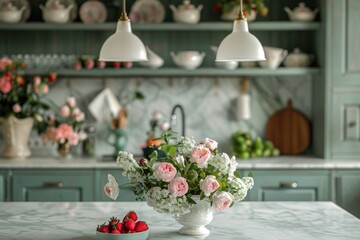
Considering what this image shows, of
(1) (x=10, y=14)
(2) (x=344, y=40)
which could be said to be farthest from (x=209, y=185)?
(1) (x=10, y=14)

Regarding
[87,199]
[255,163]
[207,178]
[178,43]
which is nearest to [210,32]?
[178,43]

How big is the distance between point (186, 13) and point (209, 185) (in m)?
2.92

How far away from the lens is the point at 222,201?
9.43 feet

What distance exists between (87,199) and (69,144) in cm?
53

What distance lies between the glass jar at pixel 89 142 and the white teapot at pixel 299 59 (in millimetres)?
1711

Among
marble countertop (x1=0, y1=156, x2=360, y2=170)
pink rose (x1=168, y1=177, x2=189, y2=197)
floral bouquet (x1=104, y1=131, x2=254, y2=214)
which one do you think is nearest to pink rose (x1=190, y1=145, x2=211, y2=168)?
floral bouquet (x1=104, y1=131, x2=254, y2=214)

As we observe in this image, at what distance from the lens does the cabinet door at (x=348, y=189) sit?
5.28m

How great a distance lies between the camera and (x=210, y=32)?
5938 millimetres

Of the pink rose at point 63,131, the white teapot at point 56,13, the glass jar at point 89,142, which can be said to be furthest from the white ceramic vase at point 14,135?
the white teapot at point 56,13

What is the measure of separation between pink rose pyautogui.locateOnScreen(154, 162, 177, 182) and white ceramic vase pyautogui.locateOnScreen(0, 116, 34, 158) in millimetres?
2936

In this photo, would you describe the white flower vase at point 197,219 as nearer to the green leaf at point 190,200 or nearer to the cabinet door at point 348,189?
the green leaf at point 190,200

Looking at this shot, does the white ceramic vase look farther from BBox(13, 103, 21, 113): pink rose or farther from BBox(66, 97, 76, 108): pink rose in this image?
BBox(66, 97, 76, 108): pink rose

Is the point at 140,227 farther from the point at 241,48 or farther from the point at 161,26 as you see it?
the point at 161,26

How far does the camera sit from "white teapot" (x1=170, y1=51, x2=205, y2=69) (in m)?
5.57
